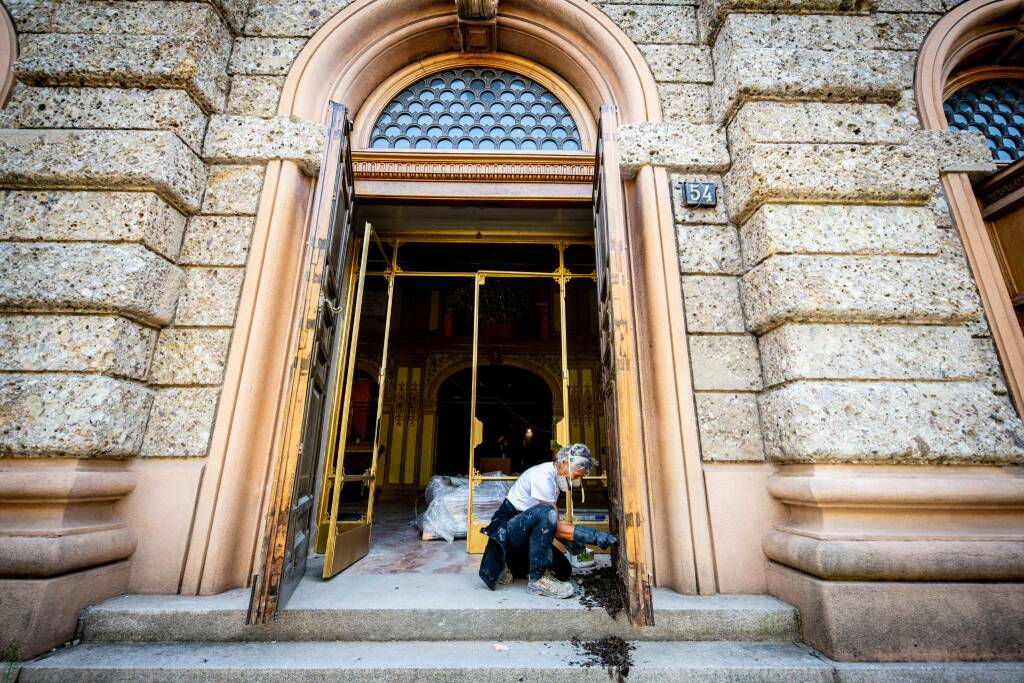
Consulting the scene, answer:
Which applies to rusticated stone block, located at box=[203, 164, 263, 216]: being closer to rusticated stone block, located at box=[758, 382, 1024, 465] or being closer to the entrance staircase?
the entrance staircase

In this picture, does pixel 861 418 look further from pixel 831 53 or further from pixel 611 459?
pixel 831 53

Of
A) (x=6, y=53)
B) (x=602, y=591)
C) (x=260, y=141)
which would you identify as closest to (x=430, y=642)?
(x=602, y=591)

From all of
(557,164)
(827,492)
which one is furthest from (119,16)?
(827,492)

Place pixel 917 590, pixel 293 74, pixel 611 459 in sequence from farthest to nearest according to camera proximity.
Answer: pixel 293 74 → pixel 611 459 → pixel 917 590

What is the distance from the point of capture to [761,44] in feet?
11.0

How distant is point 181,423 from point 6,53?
3.41 metres

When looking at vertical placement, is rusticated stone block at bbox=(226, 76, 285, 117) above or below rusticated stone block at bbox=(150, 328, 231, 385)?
above

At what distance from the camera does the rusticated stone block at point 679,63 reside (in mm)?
3746

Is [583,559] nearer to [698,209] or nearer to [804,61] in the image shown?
[698,209]

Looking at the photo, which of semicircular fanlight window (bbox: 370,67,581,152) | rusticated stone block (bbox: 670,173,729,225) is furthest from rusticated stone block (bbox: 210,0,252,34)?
rusticated stone block (bbox: 670,173,729,225)

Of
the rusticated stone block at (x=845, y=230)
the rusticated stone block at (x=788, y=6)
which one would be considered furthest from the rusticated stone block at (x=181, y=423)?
the rusticated stone block at (x=788, y=6)

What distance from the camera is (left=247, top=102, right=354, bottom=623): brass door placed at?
2.36 metres

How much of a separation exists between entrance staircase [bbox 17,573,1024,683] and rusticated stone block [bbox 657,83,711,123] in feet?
11.8

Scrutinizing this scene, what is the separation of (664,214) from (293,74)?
3386mm
